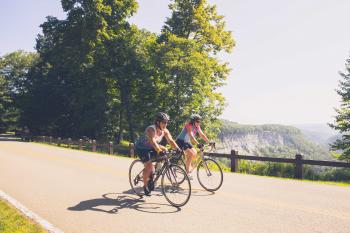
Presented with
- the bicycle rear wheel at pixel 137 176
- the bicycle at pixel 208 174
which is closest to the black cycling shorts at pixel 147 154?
the bicycle rear wheel at pixel 137 176

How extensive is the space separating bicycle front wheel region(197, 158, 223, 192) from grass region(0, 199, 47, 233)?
4516 millimetres

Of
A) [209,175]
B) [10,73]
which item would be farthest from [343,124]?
[10,73]

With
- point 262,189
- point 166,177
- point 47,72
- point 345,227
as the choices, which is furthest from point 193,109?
point 47,72

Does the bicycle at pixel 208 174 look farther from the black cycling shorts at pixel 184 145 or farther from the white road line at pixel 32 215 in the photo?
the white road line at pixel 32 215

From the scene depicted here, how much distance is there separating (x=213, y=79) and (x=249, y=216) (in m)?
25.7

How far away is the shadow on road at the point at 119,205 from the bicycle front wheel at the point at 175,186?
0.20 metres

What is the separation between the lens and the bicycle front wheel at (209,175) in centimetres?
870

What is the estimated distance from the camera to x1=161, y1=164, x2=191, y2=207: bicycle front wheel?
691 centimetres

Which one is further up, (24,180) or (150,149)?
(150,149)

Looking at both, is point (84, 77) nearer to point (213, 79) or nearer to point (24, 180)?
point (213, 79)

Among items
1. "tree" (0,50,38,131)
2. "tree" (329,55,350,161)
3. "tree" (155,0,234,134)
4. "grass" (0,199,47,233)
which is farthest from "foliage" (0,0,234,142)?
"tree" (0,50,38,131)

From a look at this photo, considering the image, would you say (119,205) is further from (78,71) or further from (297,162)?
(78,71)

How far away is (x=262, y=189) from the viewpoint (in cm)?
918

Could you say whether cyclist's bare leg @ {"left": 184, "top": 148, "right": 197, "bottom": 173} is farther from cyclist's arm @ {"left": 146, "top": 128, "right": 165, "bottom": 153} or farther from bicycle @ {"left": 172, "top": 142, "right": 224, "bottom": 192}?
cyclist's arm @ {"left": 146, "top": 128, "right": 165, "bottom": 153}
